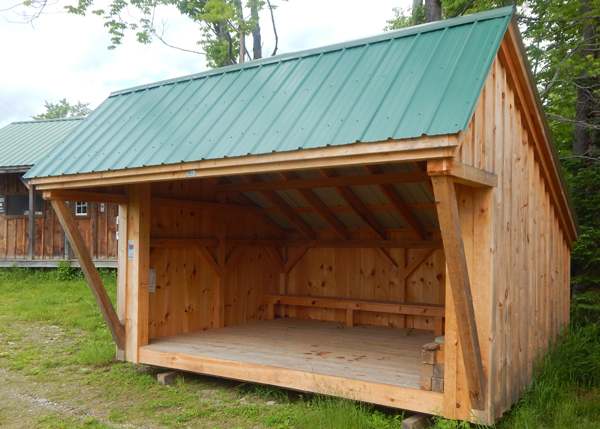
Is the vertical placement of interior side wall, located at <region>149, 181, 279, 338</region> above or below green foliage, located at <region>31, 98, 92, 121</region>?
below

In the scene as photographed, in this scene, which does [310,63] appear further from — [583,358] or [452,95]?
[583,358]

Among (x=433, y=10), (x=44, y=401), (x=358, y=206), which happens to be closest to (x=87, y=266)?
(x=44, y=401)

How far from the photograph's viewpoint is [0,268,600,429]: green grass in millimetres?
4941

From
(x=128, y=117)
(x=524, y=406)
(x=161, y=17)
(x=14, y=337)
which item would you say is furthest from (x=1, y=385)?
(x=161, y=17)

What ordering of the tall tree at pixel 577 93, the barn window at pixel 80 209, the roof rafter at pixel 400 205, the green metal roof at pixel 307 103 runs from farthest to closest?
the barn window at pixel 80 209, the tall tree at pixel 577 93, the roof rafter at pixel 400 205, the green metal roof at pixel 307 103

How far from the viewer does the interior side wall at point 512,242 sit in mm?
4633

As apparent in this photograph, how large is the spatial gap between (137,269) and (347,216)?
3.38 metres

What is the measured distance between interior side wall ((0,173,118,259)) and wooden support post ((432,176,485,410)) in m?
11.5

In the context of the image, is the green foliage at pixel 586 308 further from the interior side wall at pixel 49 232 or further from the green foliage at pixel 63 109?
the green foliage at pixel 63 109

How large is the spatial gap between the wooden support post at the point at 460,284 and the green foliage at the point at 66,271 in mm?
11890

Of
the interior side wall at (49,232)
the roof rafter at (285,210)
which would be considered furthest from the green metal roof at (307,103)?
the interior side wall at (49,232)

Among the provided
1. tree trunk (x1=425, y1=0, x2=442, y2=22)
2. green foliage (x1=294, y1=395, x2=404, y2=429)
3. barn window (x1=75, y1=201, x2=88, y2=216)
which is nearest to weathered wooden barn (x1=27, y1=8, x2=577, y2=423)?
green foliage (x1=294, y1=395, x2=404, y2=429)

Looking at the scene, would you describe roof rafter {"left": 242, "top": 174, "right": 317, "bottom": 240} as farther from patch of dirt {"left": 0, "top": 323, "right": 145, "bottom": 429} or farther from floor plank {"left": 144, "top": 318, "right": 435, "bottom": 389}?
patch of dirt {"left": 0, "top": 323, "right": 145, "bottom": 429}

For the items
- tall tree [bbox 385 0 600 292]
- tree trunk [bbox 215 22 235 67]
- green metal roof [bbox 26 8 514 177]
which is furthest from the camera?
tree trunk [bbox 215 22 235 67]
